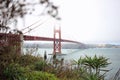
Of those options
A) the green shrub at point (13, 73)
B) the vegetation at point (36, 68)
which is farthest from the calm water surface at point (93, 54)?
the green shrub at point (13, 73)

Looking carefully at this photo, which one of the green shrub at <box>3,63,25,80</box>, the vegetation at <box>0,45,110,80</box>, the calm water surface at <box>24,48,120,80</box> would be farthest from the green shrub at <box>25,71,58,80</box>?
the calm water surface at <box>24,48,120,80</box>

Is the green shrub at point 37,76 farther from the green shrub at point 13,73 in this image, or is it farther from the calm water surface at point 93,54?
the calm water surface at point 93,54

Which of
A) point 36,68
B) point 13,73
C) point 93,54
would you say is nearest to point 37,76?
point 13,73

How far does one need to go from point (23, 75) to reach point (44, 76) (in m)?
0.83

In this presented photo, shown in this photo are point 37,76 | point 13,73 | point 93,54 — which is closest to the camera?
point 13,73

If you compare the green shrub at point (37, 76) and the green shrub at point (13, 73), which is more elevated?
the green shrub at point (13, 73)

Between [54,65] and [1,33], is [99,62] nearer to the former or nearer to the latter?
[54,65]

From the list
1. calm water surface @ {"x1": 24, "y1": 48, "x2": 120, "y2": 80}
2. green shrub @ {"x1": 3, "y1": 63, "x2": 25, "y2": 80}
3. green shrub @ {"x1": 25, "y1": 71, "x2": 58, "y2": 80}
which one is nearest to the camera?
green shrub @ {"x1": 3, "y1": 63, "x2": 25, "y2": 80}

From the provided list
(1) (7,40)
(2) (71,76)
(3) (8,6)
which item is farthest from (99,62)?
(3) (8,6)

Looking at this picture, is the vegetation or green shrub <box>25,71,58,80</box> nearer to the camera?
the vegetation

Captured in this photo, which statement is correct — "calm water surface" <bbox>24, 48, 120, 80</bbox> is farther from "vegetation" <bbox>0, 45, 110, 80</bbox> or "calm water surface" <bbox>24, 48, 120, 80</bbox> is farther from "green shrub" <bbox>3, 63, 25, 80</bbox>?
"green shrub" <bbox>3, 63, 25, 80</bbox>

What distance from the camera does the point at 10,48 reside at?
19.3 ft

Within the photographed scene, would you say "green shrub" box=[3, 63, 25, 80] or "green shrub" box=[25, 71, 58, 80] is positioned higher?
"green shrub" box=[3, 63, 25, 80]

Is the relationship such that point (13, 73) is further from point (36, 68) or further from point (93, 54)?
point (93, 54)
